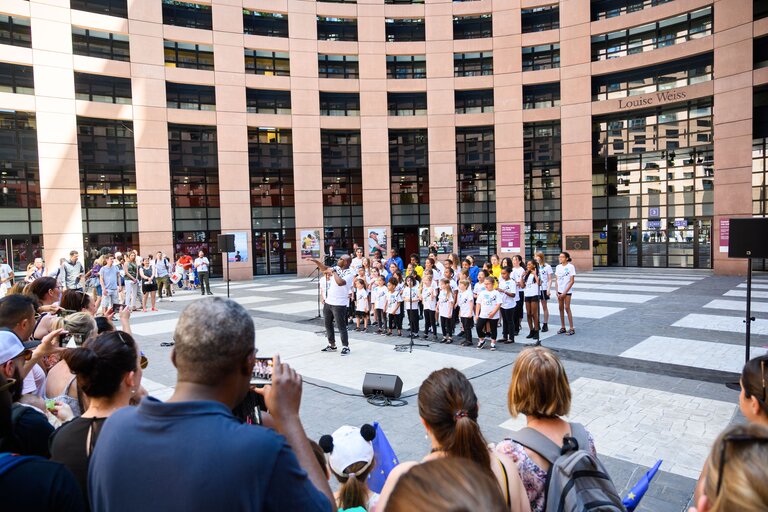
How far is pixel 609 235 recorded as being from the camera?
31.6 m

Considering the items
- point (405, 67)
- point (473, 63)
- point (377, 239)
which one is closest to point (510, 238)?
point (377, 239)

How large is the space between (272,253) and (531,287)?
2305 centimetres

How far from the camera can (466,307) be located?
37.8 ft

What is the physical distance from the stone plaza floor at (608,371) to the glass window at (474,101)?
17475 millimetres

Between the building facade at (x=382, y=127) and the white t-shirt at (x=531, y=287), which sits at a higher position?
the building facade at (x=382, y=127)

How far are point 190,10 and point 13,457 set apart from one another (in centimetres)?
3261

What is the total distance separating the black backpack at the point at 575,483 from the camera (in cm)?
231

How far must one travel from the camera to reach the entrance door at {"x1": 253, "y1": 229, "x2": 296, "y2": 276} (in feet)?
104

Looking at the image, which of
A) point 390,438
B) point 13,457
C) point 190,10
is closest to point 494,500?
point 13,457

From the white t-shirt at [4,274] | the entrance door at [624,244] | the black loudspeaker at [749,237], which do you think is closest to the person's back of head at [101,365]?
the black loudspeaker at [749,237]

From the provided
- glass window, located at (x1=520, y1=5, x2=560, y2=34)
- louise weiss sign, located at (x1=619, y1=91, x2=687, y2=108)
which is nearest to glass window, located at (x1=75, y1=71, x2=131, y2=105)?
glass window, located at (x1=520, y1=5, x2=560, y2=34)

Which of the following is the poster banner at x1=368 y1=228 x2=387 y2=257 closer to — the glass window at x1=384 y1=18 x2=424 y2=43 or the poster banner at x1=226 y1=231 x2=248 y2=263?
the poster banner at x1=226 y1=231 x2=248 y2=263

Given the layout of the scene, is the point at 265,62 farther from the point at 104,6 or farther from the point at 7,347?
the point at 7,347

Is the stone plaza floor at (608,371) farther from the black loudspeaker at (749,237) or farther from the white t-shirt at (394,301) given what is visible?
the black loudspeaker at (749,237)
